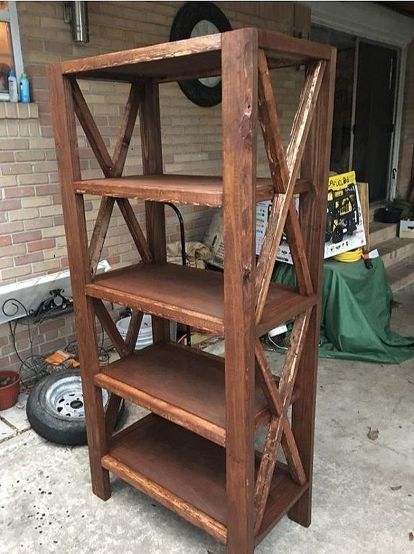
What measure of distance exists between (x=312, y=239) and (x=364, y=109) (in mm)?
5162

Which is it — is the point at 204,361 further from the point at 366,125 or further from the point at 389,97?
the point at 389,97

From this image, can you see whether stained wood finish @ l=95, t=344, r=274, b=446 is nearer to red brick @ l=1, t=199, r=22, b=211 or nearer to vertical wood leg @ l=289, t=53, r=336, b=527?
vertical wood leg @ l=289, t=53, r=336, b=527

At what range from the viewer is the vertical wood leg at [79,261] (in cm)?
167

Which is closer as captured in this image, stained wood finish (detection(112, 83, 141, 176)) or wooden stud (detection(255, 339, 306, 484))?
wooden stud (detection(255, 339, 306, 484))

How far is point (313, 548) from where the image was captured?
183 cm

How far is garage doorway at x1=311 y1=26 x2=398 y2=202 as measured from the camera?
582 cm

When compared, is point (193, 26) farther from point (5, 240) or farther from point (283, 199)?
point (283, 199)

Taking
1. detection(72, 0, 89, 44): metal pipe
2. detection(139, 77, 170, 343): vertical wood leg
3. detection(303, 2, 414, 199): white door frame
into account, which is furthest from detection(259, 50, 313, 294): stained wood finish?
detection(303, 2, 414, 199): white door frame

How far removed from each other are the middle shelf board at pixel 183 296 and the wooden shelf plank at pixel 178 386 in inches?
13.1

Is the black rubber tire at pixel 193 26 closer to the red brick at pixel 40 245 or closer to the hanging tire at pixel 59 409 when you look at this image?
the red brick at pixel 40 245

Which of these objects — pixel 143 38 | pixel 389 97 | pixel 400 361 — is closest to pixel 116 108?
pixel 143 38

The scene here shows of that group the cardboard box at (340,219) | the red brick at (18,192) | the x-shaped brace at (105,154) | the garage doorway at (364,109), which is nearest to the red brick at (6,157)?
the red brick at (18,192)

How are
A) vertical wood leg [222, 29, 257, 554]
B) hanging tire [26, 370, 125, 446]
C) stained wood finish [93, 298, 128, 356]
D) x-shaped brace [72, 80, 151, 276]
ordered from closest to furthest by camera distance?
vertical wood leg [222, 29, 257, 554], x-shaped brace [72, 80, 151, 276], stained wood finish [93, 298, 128, 356], hanging tire [26, 370, 125, 446]

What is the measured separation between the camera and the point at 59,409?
101 inches
